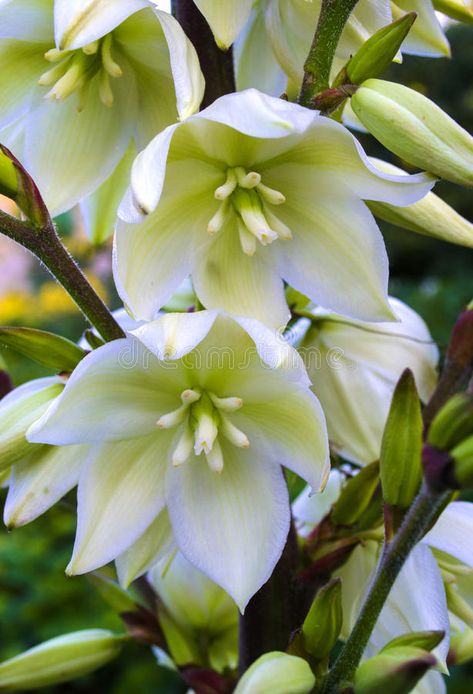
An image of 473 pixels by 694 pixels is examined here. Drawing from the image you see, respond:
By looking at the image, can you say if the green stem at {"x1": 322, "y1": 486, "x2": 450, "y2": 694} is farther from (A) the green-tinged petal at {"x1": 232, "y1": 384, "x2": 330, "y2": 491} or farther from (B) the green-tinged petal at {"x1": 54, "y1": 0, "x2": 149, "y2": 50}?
(B) the green-tinged petal at {"x1": 54, "y1": 0, "x2": 149, "y2": 50}

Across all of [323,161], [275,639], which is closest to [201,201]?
[323,161]

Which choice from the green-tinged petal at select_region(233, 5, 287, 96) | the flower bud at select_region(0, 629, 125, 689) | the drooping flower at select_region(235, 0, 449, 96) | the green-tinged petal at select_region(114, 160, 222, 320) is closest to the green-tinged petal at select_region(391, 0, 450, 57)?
the drooping flower at select_region(235, 0, 449, 96)

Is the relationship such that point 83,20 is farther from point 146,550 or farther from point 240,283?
point 146,550

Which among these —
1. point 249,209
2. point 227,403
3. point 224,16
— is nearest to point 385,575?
point 227,403

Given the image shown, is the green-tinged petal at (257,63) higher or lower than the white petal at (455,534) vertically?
higher

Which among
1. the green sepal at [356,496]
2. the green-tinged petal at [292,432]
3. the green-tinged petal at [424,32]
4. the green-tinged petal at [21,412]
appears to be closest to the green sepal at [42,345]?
the green-tinged petal at [21,412]

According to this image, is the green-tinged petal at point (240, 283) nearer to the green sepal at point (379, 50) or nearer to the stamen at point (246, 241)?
the stamen at point (246, 241)

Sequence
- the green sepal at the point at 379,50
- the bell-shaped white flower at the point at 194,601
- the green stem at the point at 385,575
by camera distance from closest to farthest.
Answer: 1. the green stem at the point at 385,575
2. the green sepal at the point at 379,50
3. the bell-shaped white flower at the point at 194,601
